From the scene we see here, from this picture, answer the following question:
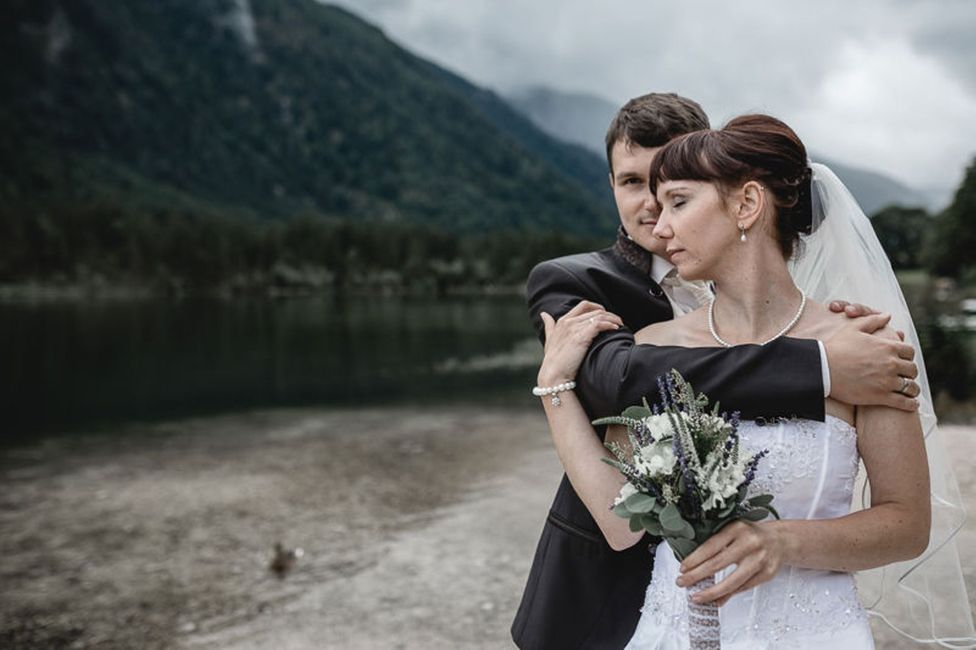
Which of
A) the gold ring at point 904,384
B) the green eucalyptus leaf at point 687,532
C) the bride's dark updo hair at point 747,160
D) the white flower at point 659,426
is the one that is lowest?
the green eucalyptus leaf at point 687,532

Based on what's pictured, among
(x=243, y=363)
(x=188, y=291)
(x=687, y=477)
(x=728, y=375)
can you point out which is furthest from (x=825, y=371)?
(x=188, y=291)

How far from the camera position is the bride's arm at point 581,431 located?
2.21m

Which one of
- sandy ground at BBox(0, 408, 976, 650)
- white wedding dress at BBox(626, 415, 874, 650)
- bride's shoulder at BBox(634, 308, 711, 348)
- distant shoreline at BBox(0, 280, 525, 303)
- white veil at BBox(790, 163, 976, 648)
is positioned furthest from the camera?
distant shoreline at BBox(0, 280, 525, 303)

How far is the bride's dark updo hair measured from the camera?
2150mm

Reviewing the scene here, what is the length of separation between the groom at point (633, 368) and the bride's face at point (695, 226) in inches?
10.0

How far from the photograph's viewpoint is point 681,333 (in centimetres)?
240

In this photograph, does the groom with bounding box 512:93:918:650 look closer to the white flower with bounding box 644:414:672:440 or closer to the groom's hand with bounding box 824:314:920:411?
the groom's hand with bounding box 824:314:920:411

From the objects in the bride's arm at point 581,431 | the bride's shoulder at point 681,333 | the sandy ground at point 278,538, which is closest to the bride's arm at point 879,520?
the bride's arm at point 581,431

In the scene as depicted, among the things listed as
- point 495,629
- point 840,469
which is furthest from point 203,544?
point 840,469

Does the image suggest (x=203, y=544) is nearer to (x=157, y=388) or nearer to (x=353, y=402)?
(x=353, y=402)

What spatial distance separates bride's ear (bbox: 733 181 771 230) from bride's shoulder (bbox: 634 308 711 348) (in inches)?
13.2

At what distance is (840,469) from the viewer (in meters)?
2.12

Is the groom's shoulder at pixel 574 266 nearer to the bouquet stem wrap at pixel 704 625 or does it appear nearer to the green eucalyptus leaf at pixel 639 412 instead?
the green eucalyptus leaf at pixel 639 412

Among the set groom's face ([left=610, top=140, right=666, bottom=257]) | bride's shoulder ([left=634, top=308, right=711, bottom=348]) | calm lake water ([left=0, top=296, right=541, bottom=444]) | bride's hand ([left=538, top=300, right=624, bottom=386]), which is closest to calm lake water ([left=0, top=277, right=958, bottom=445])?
calm lake water ([left=0, top=296, right=541, bottom=444])
